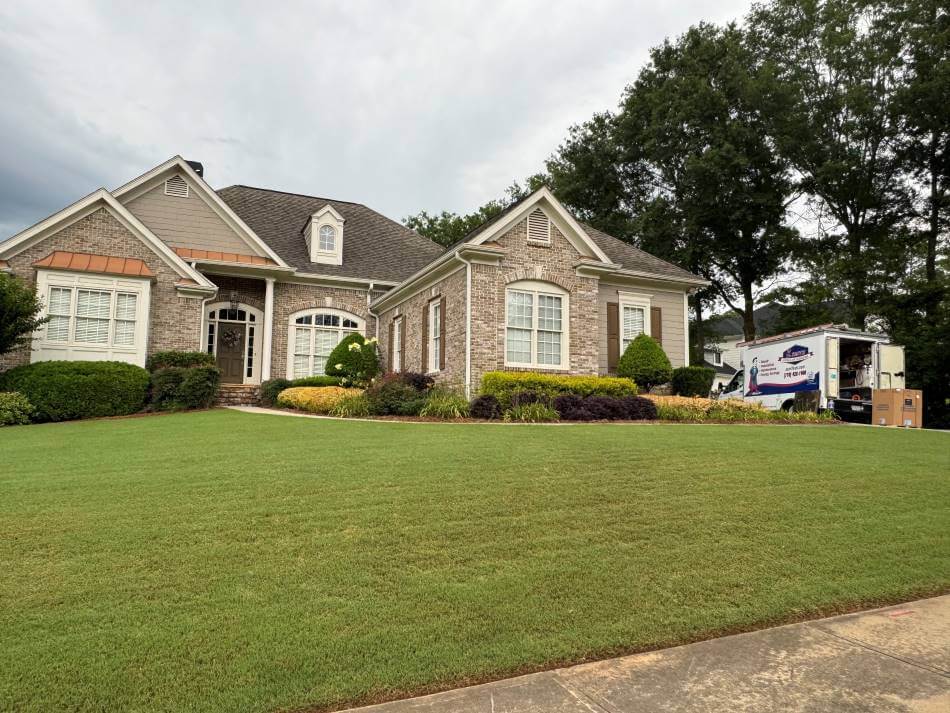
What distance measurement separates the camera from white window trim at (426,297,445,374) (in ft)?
55.6

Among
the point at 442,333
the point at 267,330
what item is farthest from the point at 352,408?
the point at 267,330

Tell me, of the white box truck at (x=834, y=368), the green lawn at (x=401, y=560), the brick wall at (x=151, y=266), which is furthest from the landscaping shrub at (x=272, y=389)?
the white box truck at (x=834, y=368)

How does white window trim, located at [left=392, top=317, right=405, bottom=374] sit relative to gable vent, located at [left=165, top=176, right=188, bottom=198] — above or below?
below

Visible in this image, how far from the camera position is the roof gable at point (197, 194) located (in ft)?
63.0

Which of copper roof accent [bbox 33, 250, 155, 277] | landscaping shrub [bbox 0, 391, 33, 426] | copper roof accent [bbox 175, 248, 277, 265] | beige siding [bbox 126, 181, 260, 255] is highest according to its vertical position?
beige siding [bbox 126, 181, 260, 255]

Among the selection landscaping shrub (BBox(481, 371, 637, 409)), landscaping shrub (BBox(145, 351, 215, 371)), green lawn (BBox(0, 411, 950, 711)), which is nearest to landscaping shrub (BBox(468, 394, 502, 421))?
landscaping shrub (BBox(481, 371, 637, 409))

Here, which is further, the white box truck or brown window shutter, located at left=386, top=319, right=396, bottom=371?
brown window shutter, located at left=386, top=319, right=396, bottom=371

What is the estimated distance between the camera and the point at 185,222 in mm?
19828

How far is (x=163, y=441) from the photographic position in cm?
918

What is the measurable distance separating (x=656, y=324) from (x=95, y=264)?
1596 centimetres

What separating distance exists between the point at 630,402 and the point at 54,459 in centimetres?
1061

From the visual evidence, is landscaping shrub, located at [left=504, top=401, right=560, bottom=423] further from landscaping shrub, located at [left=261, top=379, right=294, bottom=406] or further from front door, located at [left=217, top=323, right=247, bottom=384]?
front door, located at [left=217, top=323, right=247, bottom=384]

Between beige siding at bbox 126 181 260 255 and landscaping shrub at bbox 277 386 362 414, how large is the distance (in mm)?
5971

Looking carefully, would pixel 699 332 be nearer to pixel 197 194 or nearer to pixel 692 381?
pixel 692 381
